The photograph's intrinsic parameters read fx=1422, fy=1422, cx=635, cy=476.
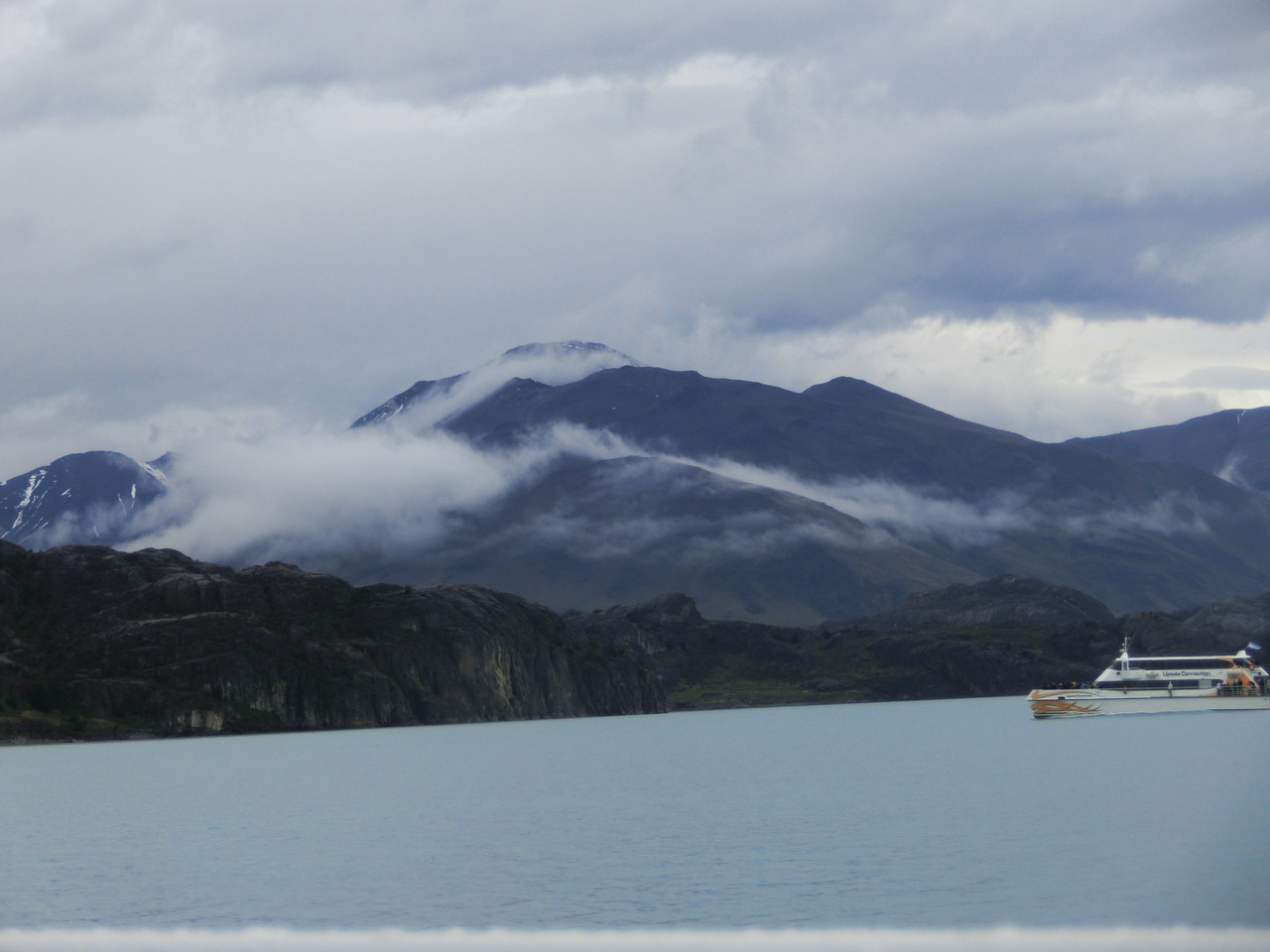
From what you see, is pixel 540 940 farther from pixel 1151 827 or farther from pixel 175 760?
pixel 175 760

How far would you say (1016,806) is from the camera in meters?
89.1

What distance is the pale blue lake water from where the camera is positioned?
184 feet

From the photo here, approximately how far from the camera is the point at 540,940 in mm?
49500

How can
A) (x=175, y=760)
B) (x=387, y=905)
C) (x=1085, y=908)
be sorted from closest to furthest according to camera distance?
1. (x=1085, y=908)
2. (x=387, y=905)
3. (x=175, y=760)

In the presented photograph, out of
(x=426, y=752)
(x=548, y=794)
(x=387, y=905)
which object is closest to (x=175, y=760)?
(x=426, y=752)

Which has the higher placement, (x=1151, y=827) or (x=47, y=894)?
(x=47, y=894)

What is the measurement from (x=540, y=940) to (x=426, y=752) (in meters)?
143

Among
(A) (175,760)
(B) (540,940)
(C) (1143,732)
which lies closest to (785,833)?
(B) (540,940)

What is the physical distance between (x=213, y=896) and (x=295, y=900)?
184 inches

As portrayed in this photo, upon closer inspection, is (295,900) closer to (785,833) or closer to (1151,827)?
(785,833)

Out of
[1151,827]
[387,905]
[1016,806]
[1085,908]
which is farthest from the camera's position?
[1016,806]

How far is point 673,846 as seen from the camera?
246 ft

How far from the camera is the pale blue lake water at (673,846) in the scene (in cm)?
5609

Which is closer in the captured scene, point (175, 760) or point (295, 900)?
point (295, 900)
